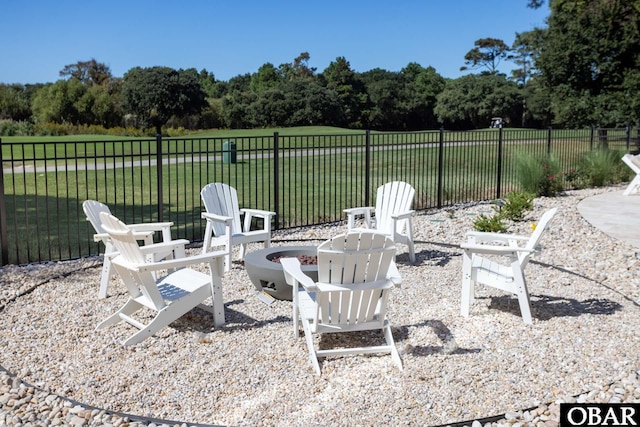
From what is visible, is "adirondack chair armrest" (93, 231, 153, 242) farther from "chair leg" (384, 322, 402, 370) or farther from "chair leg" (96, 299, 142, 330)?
"chair leg" (384, 322, 402, 370)

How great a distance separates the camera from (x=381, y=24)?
205 ft

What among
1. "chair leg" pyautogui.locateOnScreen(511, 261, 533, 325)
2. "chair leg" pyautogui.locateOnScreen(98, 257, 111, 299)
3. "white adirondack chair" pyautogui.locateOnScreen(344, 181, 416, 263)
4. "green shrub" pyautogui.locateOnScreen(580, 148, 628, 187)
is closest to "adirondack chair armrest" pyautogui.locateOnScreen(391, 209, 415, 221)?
"white adirondack chair" pyautogui.locateOnScreen(344, 181, 416, 263)

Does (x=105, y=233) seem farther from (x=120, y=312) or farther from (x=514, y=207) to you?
(x=514, y=207)

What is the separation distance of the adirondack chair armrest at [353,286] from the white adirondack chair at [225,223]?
253 centimetres

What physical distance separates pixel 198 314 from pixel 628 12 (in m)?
19.0

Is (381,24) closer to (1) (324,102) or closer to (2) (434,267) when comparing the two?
(1) (324,102)

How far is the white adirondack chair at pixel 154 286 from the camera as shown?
4.71 meters

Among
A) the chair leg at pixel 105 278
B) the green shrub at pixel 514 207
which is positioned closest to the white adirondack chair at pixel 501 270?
the chair leg at pixel 105 278

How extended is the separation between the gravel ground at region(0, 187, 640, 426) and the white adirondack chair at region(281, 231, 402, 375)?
20 cm

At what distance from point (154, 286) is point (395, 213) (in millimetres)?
3553

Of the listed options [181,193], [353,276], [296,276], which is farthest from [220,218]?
[181,193]

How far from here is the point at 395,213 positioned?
24.7ft

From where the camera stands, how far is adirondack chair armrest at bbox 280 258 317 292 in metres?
4.38

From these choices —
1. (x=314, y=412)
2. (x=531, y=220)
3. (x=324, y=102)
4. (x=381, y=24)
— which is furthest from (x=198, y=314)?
(x=381, y=24)
